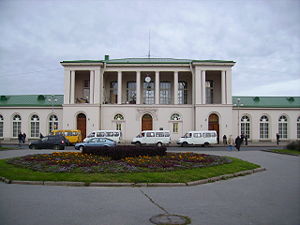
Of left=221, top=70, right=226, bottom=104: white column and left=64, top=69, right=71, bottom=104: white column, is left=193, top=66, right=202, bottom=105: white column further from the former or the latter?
left=64, top=69, right=71, bottom=104: white column

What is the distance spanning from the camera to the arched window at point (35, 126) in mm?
44000

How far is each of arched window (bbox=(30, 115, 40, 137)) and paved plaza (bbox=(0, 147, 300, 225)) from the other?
35.3 meters

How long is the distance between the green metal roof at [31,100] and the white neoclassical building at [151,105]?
184mm

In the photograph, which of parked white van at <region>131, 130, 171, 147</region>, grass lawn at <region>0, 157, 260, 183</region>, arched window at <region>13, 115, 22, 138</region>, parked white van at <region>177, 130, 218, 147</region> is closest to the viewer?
grass lawn at <region>0, 157, 260, 183</region>

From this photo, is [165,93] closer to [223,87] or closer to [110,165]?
[223,87]

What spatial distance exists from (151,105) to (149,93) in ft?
13.5

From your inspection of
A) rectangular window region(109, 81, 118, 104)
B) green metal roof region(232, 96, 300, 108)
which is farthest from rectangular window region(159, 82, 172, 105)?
green metal roof region(232, 96, 300, 108)

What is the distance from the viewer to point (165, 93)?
148ft

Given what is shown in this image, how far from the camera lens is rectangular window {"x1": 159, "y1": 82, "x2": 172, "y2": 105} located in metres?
44.9

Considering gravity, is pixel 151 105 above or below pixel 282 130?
above

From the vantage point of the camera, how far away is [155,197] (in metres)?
8.97

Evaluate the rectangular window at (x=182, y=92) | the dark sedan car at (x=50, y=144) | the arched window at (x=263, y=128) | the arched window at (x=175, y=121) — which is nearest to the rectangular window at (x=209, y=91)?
the rectangular window at (x=182, y=92)

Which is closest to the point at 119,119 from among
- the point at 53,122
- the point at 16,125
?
the point at 53,122

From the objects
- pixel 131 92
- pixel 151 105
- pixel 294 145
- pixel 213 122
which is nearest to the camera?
pixel 294 145
